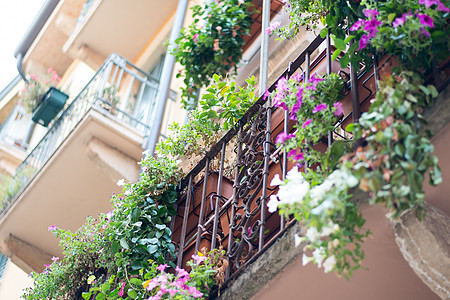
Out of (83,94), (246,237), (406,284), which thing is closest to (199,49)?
(83,94)

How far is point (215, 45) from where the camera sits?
704cm

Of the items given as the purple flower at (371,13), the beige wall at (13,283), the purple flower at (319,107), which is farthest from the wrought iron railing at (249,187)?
the beige wall at (13,283)

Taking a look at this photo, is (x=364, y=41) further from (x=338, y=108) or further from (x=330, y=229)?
(x=330, y=229)

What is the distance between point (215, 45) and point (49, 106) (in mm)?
2618

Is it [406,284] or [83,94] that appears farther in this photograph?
[83,94]

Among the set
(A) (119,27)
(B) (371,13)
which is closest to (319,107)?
(B) (371,13)

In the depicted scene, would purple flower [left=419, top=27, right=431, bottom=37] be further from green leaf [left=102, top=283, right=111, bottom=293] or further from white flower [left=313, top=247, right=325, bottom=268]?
green leaf [left=102, top=283, right=111, bottom=293]

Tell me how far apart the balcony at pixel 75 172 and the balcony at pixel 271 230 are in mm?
2451

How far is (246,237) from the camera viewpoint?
343 centimetres

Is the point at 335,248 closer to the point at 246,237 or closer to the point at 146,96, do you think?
A: the point at 246,237

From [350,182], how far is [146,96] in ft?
20.5

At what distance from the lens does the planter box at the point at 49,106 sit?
27.3 feet

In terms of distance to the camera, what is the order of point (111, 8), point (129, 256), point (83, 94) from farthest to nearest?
1. point (111, 8)
2. point (83, 94)
3. point (129, 256)

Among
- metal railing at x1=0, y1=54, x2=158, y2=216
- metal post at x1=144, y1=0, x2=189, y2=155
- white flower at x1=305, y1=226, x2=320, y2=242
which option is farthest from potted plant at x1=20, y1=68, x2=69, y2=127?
white flower at x1=305, y1=226, x2=320, y2=242
